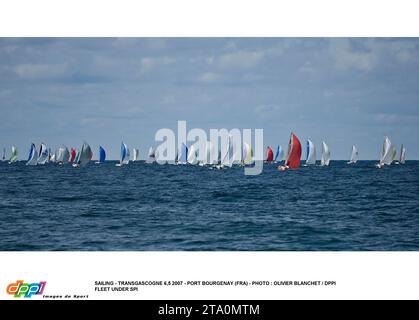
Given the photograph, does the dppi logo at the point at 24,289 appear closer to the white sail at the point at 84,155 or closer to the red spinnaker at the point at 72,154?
the white sail at the point at 84,155

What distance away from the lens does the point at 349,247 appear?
2517 cm

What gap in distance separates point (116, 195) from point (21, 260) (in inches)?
984

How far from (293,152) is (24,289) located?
164ft

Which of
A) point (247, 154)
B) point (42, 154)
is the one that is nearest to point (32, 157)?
point (42, 154)

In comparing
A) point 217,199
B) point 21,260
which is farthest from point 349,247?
point 217,199

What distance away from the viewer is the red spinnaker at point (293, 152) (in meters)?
63.6

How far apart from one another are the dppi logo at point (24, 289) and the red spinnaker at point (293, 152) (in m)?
46.4

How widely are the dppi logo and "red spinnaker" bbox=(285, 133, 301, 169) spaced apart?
46370 mm

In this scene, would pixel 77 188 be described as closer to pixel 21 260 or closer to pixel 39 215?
pixel 39 215

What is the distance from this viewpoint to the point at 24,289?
18.6 m

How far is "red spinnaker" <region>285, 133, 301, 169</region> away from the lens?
63647 millimetres

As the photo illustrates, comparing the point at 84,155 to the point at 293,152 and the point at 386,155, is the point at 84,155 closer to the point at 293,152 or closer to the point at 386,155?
the point at 293,152

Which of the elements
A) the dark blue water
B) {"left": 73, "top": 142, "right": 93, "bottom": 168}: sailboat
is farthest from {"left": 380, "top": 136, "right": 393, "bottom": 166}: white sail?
{"left": 73, "top": 142, "right": 93, "bottom": 168}: sailboat

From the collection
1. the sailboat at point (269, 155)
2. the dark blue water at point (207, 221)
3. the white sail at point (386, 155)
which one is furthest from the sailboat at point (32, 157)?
the white sail at point (386, 155)
